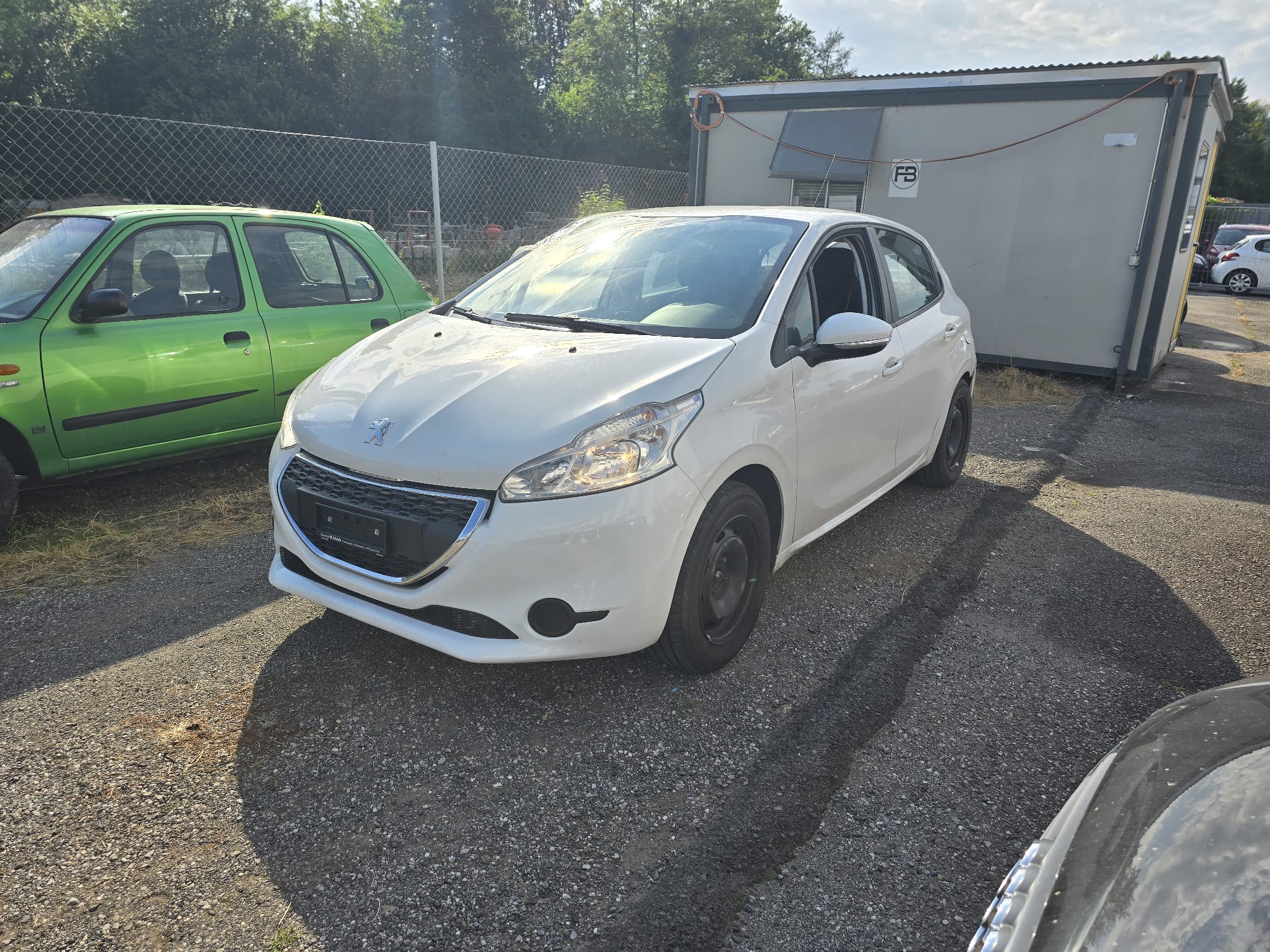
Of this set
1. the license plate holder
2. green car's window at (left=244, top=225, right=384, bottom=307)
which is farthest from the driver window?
green car's window at (left=244, top=225, right=384, bottom=307)

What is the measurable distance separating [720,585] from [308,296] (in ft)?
11.8

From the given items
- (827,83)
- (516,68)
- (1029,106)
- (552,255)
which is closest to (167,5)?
(516,68)

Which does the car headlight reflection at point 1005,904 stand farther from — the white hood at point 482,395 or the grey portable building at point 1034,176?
the grey portable building at point 1034,176

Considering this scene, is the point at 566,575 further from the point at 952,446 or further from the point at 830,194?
the point at 830,194

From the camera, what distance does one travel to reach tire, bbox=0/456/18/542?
4.07m

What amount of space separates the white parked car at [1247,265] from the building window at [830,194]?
17.4 meters

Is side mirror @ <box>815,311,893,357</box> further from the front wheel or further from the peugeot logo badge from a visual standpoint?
the front wheel

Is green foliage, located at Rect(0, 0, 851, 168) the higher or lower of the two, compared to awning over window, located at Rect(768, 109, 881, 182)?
higher

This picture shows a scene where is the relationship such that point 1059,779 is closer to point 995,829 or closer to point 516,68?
point 995,829

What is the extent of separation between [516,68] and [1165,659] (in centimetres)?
4362

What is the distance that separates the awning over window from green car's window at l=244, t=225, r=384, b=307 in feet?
20.2

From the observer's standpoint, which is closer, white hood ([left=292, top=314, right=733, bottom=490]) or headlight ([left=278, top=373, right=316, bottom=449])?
white hood ([left=292, top=314, right=733, bottom=490])

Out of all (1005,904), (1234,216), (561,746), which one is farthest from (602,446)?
(1234,216)

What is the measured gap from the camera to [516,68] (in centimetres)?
4131
